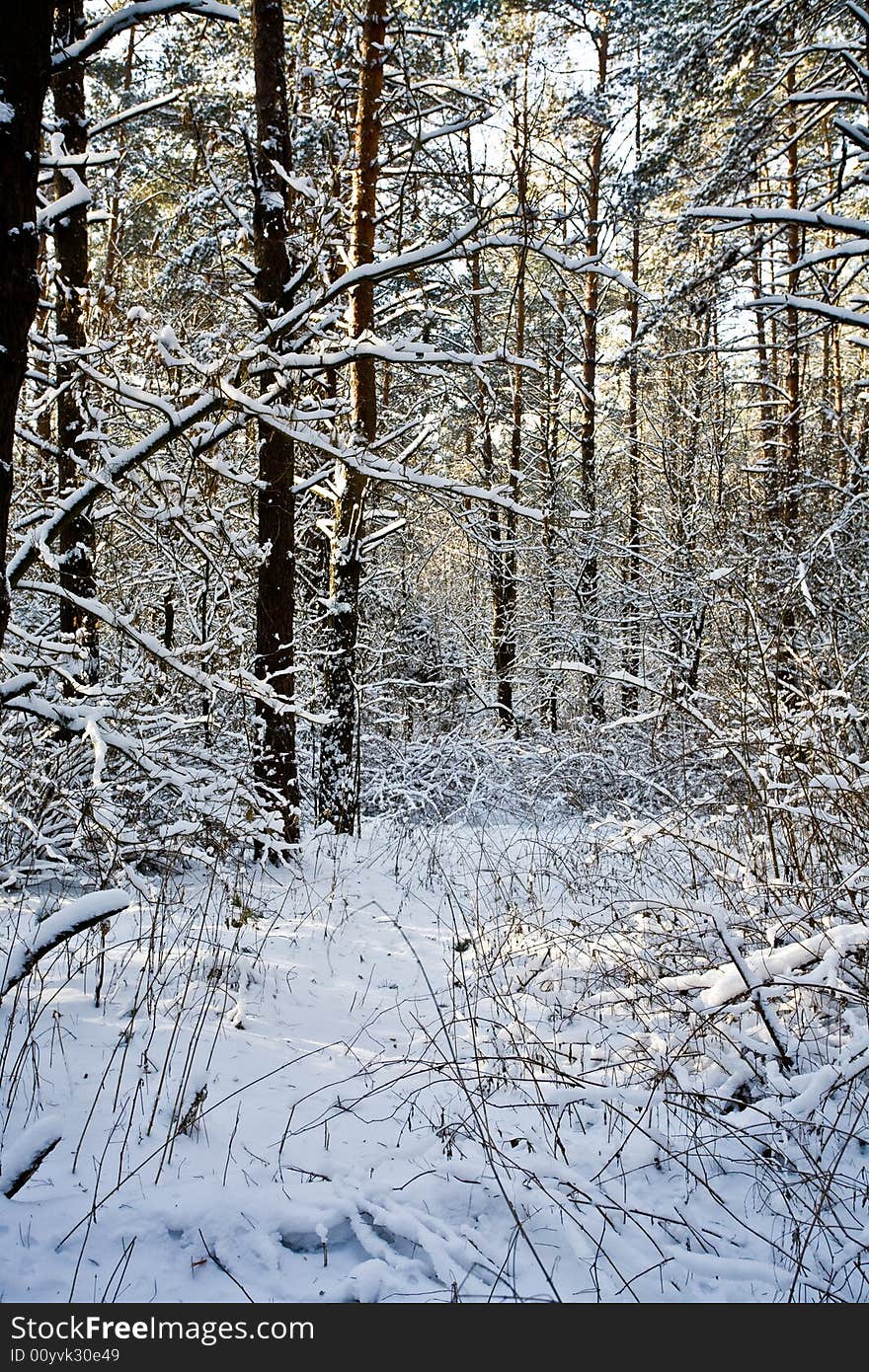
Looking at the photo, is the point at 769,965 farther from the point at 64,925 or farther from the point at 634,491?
the point at 634,491

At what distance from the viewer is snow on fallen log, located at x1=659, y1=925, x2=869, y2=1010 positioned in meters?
2.72

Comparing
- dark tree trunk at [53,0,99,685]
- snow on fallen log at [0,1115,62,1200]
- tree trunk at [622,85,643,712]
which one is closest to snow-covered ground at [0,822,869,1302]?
snow on fallen log at [0,1115,62,1200]

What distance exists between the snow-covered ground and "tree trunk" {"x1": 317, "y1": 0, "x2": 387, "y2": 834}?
3122mm

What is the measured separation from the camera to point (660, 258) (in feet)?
54.7

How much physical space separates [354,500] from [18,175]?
17.5 feet

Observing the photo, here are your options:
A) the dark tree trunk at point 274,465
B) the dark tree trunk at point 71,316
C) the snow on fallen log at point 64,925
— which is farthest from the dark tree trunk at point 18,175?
the dark tree trunk at point 274,465

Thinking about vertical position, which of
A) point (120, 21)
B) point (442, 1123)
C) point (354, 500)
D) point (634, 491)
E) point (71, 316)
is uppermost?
point (634, 491)

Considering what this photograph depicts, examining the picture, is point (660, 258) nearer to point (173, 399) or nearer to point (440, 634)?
point (440, 634)

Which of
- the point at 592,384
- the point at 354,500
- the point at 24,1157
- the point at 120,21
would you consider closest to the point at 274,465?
the point at 354,500

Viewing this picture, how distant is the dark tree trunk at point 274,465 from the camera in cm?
613

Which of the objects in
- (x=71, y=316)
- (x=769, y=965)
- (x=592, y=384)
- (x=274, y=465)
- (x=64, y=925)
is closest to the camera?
(x=64, y=925)

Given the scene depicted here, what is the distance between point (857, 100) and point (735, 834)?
5813 mm

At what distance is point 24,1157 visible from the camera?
6.77 ft

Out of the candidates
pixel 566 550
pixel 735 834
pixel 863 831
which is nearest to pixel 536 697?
pixel 566 550
